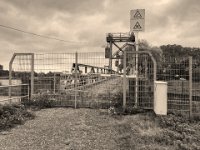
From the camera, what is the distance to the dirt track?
6.14m

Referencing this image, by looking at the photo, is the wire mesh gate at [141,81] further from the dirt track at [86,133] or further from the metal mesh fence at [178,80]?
the dirt track at [86,133]

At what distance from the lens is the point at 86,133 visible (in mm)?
7020

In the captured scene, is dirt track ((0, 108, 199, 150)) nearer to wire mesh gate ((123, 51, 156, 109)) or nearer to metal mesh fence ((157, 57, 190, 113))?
wire mesh gate ((123, 51, 156, 109))

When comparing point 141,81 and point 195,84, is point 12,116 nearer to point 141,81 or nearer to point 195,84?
point 141,81

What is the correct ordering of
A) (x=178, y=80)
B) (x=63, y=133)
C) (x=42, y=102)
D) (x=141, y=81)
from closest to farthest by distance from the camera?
(x=63, y=133) < (x=178, y=80) < (x=141, y=81) < (x=42, y=102)

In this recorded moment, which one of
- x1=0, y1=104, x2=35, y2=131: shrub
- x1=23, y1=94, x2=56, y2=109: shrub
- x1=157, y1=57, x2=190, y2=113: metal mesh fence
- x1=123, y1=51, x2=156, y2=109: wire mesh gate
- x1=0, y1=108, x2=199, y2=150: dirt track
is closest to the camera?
x1=0, y1=108, x2=199, y2=150: dirt track

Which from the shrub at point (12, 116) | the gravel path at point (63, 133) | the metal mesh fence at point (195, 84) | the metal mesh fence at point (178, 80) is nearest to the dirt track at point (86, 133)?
the gravel path at point (63, 133)

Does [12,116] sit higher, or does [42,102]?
[42,102]

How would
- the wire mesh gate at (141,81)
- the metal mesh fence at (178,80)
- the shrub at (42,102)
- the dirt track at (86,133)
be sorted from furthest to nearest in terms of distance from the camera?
the shrub at (42,102), the wire mesh gate at (141,81), the metal mesh fence at (178,80), the dirt track at (86,133)

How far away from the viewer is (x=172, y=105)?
9312mm

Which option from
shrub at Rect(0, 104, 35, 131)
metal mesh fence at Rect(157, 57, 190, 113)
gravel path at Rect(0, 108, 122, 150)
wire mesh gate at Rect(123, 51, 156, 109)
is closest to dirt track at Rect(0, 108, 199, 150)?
gravel path at Rect(0, 108, 122, 150)

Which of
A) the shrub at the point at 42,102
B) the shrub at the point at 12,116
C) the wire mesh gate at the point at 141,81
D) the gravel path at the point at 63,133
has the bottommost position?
the gravel path at the point at 63,133

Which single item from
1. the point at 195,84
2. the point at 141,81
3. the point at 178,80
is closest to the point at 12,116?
the point at 141,81

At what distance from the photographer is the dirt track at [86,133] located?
6.14 metres
